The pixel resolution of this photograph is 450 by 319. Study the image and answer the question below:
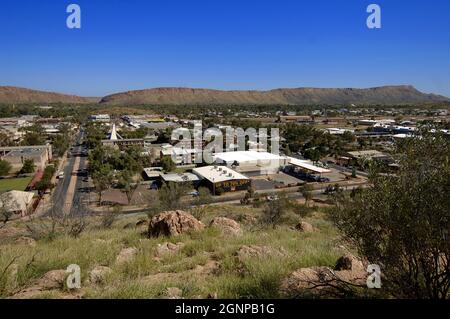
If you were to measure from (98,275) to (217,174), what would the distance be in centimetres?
2911

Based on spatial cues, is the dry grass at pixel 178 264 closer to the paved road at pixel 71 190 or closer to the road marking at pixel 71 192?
the paved road at pixel 71 190

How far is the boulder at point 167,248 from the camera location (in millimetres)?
6895

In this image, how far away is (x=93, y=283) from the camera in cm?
504

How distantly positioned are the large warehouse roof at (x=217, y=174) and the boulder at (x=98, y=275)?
26642mm

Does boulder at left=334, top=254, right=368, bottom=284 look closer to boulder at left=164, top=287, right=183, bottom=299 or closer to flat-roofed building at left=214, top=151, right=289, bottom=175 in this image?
boulder at left=164, top=287, right=183, bottom=299

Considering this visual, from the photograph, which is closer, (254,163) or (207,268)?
(207,268)

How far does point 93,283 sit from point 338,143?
53673mm

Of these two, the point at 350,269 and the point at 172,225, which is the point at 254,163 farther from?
the point at 350,269

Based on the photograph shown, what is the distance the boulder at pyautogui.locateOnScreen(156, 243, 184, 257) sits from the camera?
22.6 ft

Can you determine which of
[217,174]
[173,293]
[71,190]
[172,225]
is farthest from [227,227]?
[71,190]

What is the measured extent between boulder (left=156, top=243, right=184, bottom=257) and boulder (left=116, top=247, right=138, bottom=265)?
49 centimetres

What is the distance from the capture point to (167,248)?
7238 millimetres

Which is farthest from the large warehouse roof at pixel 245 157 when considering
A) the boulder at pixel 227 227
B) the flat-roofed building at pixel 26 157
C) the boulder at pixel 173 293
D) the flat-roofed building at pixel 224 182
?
the boulder at pixel 173 293

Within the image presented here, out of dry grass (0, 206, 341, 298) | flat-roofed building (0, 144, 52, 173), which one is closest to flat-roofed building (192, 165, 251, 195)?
flat-roofed building (0, 144, 52, 173)
